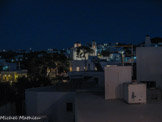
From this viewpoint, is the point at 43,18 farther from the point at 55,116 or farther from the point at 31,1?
the point at 55,116

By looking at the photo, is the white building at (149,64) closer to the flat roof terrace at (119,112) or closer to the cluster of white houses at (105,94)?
the cluster of white houses at (105,94)

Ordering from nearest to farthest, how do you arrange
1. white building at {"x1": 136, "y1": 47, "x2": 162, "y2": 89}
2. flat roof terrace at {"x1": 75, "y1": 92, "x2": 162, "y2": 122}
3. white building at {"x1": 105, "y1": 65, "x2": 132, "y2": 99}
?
flat roof terrace at {"x1": 75, "y1": 92, "x2": 162, "y2": 122} < white building at {"x1": 105, "y1": 65, "x2": 132, "y2": 99} < white building at {"x1": 136, "y1": 47, "x2": 162, "y2": 89}

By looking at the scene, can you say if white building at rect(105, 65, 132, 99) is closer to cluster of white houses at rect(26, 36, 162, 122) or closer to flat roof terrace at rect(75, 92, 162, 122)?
cluster of white houses at rect(26, 36, 162, 122)

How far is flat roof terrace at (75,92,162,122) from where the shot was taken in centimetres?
361

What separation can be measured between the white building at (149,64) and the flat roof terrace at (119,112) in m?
2.40

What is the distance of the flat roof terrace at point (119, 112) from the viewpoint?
3.61 meters

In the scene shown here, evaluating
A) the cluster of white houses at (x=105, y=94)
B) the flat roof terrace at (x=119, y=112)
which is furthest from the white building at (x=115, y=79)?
the flat roof terrace at (x=119, y=112)

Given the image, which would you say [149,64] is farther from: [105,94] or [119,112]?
[119,112]

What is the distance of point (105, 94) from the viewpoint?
18.4 feet

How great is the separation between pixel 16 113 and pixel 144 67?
8191mm

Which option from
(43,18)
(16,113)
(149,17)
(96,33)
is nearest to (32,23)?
(43,18)

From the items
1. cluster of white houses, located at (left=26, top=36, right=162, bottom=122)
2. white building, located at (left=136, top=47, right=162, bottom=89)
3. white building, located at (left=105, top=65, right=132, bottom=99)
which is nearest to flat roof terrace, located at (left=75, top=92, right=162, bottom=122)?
cluster of white houses, located at (left=26, top=36, right=162, bottom=122)

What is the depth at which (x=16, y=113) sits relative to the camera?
36.5ft

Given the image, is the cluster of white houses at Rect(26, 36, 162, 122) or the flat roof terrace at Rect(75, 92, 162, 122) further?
the cluster of white houses at Rect(26, 36, 162, 122)
